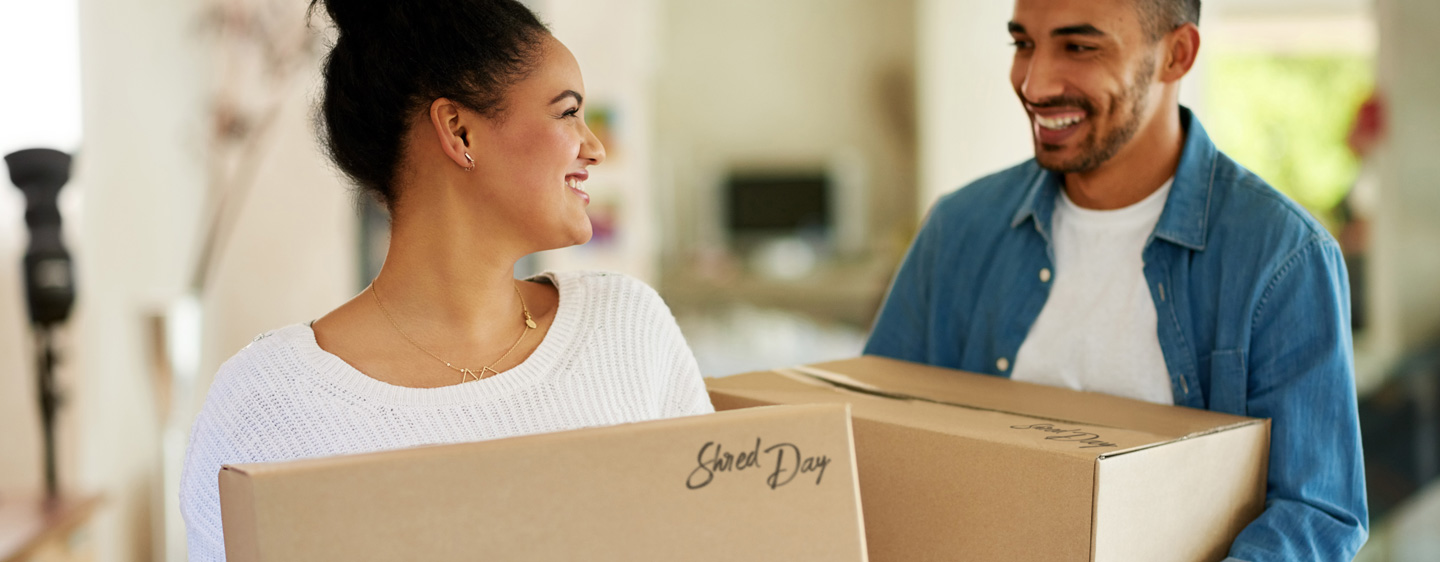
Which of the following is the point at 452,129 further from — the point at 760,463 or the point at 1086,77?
the point at 1086,77

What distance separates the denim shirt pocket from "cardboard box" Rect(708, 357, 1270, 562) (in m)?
0.13

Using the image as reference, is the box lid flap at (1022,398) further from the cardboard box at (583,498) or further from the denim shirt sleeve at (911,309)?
the cardboard box at (583,498)

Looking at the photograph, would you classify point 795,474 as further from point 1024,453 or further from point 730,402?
point 730,402

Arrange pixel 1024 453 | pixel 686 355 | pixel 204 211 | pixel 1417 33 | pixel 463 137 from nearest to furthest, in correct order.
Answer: pixel 1024 453
pixel 463 137
pixel 686 355
pixel 1417 33
pixel 204 211

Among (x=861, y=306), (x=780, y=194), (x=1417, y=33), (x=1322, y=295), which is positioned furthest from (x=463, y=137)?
(x=780, y=194)

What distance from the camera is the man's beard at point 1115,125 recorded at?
1327 millimetres

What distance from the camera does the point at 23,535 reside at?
6.31 feet

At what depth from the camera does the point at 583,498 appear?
2.39ft

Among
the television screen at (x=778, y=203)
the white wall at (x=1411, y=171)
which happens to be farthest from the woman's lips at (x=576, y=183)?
the television screen at (x=778, y=203)

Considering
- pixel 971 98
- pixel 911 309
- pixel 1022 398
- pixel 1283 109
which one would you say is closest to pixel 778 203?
pixel 971 98

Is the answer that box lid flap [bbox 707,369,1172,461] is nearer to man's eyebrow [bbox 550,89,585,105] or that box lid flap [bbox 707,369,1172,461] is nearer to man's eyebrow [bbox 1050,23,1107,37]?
man's eyebrow [bbox 550,89,585,105]

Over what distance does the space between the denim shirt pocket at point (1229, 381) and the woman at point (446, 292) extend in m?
0.59

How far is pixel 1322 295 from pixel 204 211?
3183mm

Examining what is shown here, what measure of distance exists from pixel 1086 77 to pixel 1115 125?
72 millimetres
